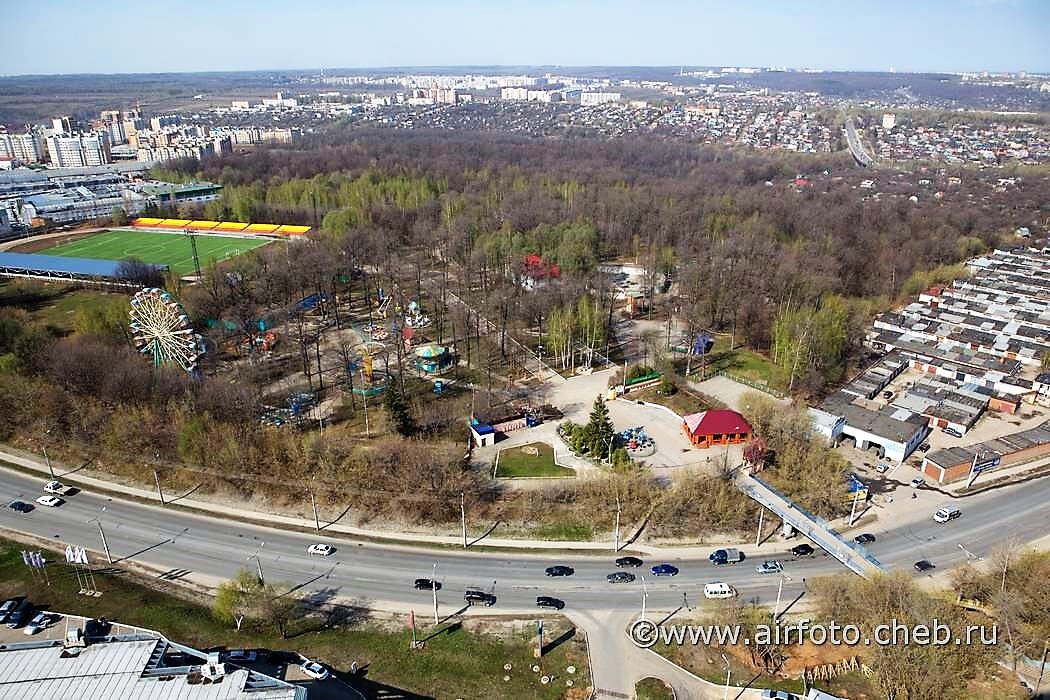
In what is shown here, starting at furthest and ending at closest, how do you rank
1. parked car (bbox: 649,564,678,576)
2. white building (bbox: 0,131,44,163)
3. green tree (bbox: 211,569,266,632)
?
1. white building (bbox: 0,131,44,163)
2. parked car (bbox: 649,564,678,576)
3. green tree (bbox: 211,569,266,632)

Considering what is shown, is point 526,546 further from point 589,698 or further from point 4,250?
point 4,250

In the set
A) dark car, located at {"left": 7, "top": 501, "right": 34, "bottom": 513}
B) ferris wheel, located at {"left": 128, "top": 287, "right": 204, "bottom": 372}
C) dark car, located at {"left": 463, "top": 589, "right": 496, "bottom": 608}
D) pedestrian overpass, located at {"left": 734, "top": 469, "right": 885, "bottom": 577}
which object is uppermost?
ferris wheel, located at {"left": 128, "top": 287, "right": 204, "bottom": 372}

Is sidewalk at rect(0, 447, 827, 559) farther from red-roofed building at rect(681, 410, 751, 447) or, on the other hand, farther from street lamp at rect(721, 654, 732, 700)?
red-roofed building at rect(681, 410, 751, 447)


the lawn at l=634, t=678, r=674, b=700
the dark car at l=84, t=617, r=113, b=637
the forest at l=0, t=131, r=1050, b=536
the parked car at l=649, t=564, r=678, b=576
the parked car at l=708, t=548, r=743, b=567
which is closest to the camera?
the lawn at l=634, t=678, r=674, b=700

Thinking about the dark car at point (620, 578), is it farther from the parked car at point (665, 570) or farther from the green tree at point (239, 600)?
the green tree at point (239, 600)

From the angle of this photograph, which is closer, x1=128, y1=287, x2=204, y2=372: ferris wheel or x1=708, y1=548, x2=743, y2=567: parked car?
x1=708, y1=548, x2=743, y2=567: parked car

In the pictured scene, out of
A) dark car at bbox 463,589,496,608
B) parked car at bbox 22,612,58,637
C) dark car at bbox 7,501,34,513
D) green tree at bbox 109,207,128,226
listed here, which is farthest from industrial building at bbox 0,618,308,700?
green tree at bbox 109,207,128,226
